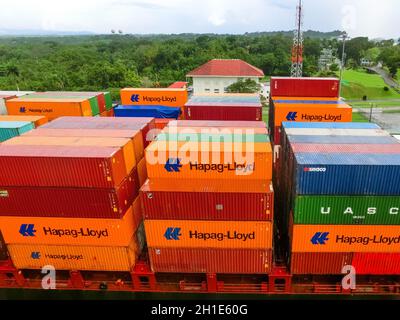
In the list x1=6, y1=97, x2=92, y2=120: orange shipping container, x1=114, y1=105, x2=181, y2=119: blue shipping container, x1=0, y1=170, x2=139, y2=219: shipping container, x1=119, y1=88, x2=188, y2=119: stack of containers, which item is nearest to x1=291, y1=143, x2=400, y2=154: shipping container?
x1=0, y1=170, x2=139, y2=219: shipping container

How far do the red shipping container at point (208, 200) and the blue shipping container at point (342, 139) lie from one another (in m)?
3.88

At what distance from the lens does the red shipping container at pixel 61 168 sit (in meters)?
14.1

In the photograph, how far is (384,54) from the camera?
106 metres

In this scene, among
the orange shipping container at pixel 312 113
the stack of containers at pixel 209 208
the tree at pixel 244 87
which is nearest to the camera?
the stack of containers at pixel 209 208

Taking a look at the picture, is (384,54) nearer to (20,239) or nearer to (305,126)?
(305,126)

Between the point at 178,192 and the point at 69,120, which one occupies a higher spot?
the point at 69,120

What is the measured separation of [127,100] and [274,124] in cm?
1570

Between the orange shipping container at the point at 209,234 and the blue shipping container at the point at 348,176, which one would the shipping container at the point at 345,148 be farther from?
the orange shipping container at the point at 209,234

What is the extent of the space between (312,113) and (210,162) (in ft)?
46.1

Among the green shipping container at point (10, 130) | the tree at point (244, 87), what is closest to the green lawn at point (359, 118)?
the tree at point (244, 87)

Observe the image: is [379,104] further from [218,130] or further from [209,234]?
[209,234]

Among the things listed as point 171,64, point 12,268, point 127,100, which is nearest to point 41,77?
point 171,64

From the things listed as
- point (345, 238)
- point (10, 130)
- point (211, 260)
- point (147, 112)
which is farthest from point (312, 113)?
point (10, 130)

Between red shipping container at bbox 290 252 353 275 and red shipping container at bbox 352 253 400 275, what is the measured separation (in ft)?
1.55
